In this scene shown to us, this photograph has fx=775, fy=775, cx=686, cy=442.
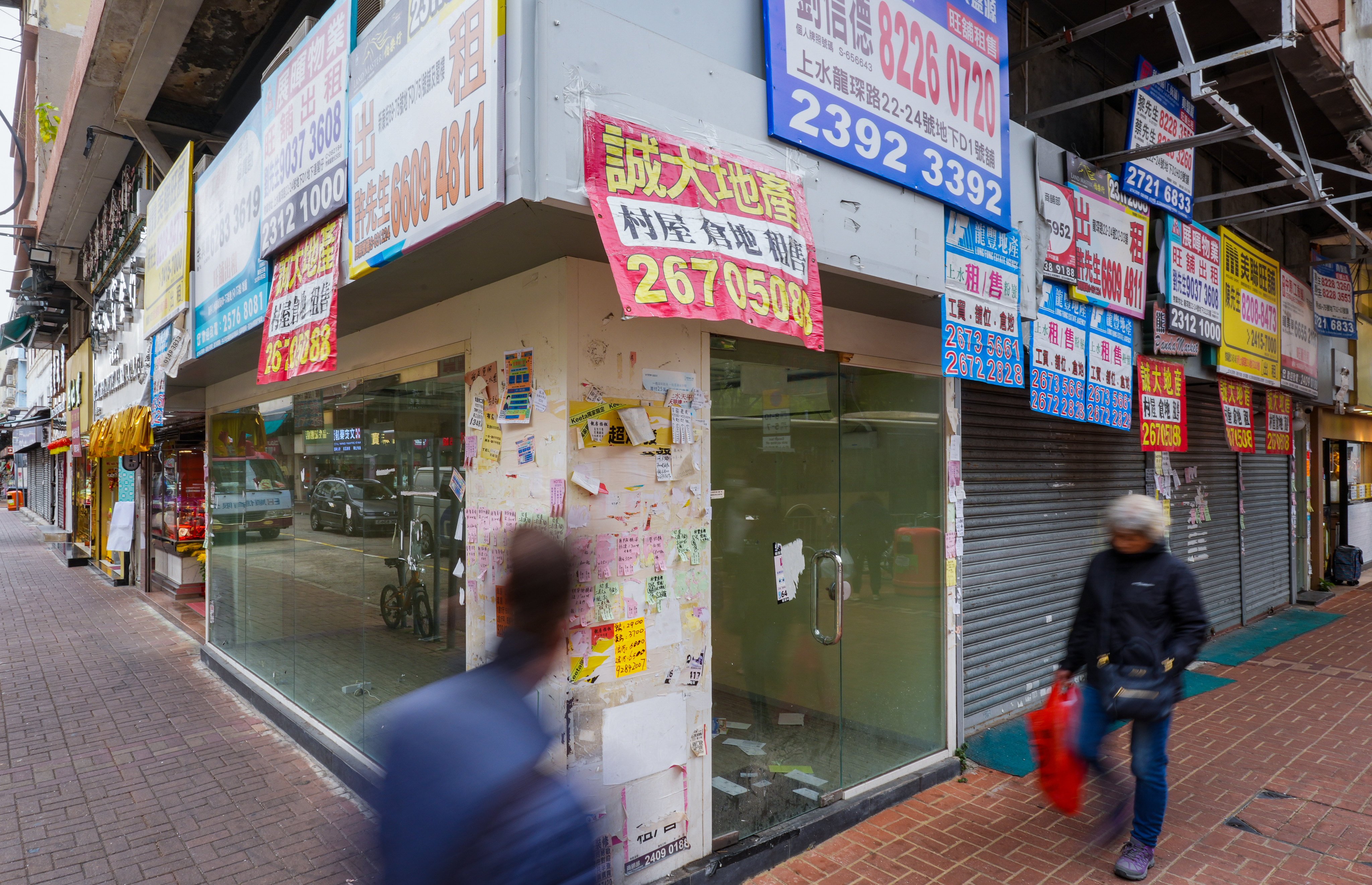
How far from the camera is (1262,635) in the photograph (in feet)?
30.9

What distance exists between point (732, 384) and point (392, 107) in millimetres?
2158

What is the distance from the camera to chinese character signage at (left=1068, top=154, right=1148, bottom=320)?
19.7 feet

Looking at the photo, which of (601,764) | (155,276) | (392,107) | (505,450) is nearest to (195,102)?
(155,276)

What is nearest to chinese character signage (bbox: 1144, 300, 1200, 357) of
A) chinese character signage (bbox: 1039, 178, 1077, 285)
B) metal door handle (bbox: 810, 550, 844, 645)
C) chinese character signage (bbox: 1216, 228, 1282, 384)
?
chinese character signage (bbox: 1216, 228, 1282, 384)

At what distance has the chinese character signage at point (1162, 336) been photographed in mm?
6996

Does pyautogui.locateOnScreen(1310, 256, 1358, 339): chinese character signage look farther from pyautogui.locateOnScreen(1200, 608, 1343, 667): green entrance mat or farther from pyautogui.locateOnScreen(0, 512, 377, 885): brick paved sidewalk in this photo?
pyautogui.locateOnScreen(0, 512, 377, 885): brick paved sidewalk

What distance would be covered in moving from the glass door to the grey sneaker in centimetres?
145

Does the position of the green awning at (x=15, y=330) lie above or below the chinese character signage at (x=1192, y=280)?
above

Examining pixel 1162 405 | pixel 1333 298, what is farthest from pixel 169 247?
pixel 1333 298

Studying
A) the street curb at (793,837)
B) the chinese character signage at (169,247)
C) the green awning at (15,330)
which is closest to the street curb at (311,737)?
the street curb at (793,837)

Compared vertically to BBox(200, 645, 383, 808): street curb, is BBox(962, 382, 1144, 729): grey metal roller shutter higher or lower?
higher

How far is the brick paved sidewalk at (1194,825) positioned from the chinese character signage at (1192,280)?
3.52 m

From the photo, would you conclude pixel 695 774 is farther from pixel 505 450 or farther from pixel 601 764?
pixel 505 450

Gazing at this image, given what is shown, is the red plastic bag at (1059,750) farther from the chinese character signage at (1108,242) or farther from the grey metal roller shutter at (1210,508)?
the grey metal roller shutter at (1210,508)
